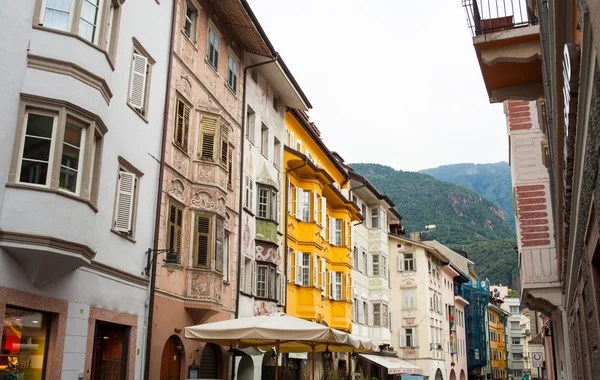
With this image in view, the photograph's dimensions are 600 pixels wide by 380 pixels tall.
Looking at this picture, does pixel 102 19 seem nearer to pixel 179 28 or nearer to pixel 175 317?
pixel 179 28

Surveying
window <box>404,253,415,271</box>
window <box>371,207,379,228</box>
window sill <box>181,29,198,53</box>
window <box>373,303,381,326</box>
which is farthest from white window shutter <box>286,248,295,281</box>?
window <box>404,253,415,271</box>

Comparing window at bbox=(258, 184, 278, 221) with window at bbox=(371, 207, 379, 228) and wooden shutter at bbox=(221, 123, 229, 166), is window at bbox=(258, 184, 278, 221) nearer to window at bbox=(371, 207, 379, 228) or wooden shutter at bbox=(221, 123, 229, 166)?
wooden shutter at bbox=(221, 123, 229, 166)

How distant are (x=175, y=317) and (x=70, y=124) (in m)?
7.19

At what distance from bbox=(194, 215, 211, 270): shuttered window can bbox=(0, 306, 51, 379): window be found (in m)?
6.67

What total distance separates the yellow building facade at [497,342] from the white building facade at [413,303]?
43521 mm

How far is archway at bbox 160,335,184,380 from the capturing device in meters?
17.2

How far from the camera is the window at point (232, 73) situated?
76.1ft

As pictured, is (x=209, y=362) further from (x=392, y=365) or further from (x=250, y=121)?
(x=392, y=365)

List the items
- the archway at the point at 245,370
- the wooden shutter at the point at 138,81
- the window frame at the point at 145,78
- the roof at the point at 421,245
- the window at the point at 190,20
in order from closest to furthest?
the window frame at the point at 145,78 → the wooden shutter at the point at 138,81 → the window at the point at 190,20 → the archway at the point at 245,370 → the roof at the point at 421,245

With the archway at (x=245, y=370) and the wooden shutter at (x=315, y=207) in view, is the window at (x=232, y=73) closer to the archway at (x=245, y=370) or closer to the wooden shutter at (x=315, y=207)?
the wooden shutter at (x=315, y=207)

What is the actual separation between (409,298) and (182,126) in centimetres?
3672

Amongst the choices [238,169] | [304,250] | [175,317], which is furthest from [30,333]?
[304,250]

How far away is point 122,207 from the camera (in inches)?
593

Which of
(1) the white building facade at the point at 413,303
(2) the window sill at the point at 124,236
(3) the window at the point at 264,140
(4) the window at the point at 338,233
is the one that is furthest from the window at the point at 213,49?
(1) the white building facade at the point at 413,303
